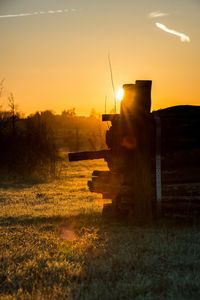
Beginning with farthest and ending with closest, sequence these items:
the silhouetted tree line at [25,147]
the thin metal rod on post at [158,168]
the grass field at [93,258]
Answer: the silhouetted tree line at [25,147] → the thin metal rod on post at [158,168] → the grass field at [93,258]

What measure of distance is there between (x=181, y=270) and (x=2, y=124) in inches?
774

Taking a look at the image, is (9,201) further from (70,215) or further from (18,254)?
(18,254)

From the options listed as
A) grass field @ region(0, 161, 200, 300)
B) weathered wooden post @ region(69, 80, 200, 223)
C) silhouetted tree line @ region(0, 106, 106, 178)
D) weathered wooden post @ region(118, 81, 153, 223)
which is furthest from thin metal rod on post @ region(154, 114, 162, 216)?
silhouetted tree line @ region(0, 106, 106, 178)

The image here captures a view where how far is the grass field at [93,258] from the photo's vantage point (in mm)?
5582

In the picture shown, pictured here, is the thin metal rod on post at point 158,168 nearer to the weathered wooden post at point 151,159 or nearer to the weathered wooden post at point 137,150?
the weathered wooden post at point 151,159

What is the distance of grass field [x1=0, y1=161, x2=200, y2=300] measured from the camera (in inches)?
220

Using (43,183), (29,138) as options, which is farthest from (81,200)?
(29,138)

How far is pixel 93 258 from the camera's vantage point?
6926mm

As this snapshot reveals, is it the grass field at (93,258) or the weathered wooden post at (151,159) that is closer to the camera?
the grass field at (93,258)

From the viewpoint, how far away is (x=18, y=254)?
725 centimetres

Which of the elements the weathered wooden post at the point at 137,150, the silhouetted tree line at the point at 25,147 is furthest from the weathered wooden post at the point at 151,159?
the silhouetted tree line at the point at 25,147

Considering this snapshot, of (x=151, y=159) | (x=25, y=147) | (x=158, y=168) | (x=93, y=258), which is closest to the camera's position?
(x=93, y=258)

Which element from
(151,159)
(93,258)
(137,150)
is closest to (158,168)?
(151,159)

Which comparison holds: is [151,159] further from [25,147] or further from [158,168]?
[25,147]
